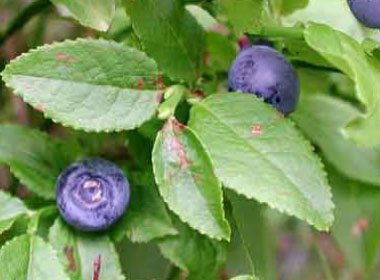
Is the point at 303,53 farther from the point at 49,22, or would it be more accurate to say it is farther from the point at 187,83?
the point at 49,22

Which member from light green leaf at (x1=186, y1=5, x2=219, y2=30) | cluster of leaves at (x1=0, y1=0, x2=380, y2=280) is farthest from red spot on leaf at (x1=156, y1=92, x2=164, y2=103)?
light green leaf at (x1=186, y1=5, x2=219, y2=30)

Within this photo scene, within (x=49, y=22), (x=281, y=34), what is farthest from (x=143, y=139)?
(x=49, y=22)

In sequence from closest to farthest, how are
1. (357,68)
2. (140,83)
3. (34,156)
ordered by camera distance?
(357,68), (140,83), (34,156)

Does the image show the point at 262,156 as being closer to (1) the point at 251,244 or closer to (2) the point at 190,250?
(2) the point at 190,250

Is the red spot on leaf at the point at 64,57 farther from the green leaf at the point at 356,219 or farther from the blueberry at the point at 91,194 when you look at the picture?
the green leaf at the point at 356,219

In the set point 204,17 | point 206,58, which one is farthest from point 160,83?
point 204,17

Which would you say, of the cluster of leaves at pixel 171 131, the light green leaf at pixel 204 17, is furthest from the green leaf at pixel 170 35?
the light green leaf at pixel 204 17
